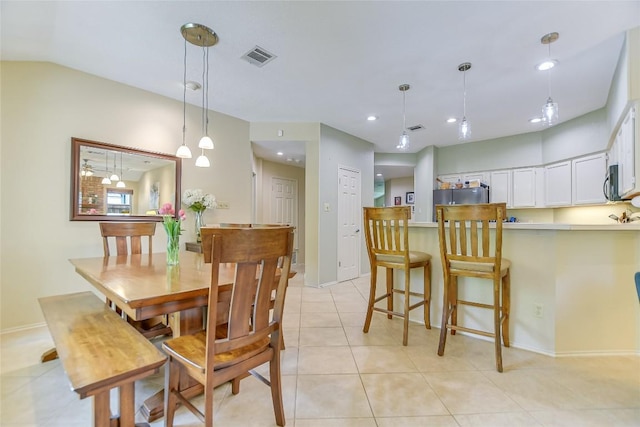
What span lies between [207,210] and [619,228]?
422 centimetres

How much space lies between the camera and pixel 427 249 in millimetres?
2756

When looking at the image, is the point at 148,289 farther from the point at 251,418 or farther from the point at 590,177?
the point at 590,177

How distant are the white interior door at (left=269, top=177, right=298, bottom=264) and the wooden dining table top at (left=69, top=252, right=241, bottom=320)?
152 inches

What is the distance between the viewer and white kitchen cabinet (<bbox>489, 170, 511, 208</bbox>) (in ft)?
16.6

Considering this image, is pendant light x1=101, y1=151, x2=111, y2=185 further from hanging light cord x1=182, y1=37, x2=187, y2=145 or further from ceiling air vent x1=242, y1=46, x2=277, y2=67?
ceiling air vent x1=242, y1=46, x2=277, y2=67

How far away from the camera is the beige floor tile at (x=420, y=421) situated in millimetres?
1381

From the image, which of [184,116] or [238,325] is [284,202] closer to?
[184,116]

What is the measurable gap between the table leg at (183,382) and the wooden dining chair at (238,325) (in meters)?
0.12

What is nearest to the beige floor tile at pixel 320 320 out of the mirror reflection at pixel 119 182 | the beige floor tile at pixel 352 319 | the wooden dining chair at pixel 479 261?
the beige floor tile at pixel 352 319

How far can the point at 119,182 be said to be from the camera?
3047 mm

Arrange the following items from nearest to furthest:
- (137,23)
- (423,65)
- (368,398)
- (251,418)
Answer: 1. (251,418)
2. (368,398)
3. (137,23)
4. (423,65)

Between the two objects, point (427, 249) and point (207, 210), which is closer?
point (427, 249)

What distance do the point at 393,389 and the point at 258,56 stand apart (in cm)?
297

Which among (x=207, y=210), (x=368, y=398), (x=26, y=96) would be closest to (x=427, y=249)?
(x=368, y=398)
